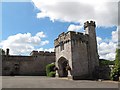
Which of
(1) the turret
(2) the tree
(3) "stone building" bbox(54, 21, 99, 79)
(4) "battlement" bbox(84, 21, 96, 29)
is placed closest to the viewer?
(2) the tree

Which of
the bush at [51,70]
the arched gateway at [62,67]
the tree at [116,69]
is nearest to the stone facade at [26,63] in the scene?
the bush at [51,70]

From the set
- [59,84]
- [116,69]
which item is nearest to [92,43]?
[116,69]

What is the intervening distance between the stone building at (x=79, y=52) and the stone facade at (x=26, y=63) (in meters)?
12.5

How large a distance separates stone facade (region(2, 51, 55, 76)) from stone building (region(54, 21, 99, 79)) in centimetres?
1246

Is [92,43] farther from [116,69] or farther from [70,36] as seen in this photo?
[116,69]

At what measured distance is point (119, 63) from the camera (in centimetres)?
2194

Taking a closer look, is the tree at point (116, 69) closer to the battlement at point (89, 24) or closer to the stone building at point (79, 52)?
the stone building at point (79, 52)

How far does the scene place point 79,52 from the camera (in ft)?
95.2

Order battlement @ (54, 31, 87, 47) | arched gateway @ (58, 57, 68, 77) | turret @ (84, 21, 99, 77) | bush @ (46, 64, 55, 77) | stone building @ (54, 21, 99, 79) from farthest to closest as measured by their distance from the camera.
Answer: bush @ (46, 64, 55, 77)
arched gateway @ (58, 57, 68, 77)
turret @ (84, 21, 99, 77)
battlement @ (54, 31, 87, 47)
stone building @ (54, 21, 99, 79)

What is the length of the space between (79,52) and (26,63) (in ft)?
62.9

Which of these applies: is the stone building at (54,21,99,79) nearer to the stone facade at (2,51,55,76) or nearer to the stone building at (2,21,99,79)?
the stone building at (2,21,99,79)

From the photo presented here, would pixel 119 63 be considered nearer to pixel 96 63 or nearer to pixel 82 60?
pixel 82 60

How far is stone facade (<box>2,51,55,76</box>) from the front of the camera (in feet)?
145

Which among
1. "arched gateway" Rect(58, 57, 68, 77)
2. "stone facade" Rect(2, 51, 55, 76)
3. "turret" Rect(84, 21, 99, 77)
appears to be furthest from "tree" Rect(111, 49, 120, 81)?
"stone facade" Rect(2, 51, 55, 76)
